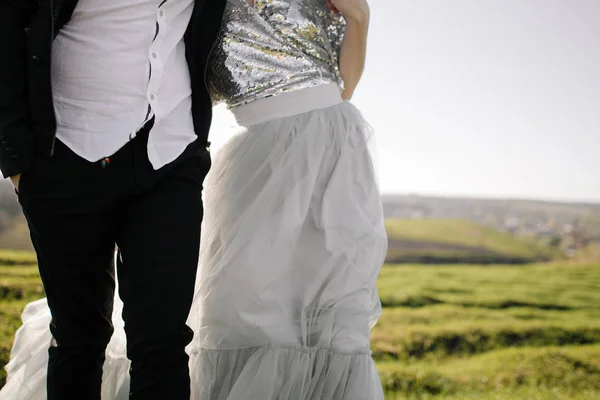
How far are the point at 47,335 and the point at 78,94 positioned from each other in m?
1.02

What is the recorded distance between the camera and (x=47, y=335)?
6.51 feet

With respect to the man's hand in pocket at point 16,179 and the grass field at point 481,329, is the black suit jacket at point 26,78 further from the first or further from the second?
the grass field at point 481,329

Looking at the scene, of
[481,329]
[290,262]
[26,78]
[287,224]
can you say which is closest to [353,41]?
[287,224]

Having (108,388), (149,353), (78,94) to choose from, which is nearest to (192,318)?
(108,388)

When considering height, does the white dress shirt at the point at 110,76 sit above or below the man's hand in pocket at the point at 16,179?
above

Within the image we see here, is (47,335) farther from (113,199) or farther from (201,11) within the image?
(201,11)

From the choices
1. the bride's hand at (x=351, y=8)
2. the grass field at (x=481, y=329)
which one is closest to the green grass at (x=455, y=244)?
the grass field at (x=481, y=329)

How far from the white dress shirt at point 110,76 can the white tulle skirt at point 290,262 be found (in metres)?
0.38

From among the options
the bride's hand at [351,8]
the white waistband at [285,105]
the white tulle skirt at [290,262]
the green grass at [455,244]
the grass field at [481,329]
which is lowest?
the grass field at [481,329]

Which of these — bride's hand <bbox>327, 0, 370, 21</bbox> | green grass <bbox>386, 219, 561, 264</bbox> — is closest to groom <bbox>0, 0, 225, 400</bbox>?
bride's hand <bbox>327, 0, 370, 21</bbox>

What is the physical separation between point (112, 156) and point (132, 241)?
22 cm

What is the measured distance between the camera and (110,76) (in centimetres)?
138

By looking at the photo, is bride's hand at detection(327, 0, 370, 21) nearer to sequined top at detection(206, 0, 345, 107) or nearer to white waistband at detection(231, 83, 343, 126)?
sequined top at detection(206, 0, 345, 107)

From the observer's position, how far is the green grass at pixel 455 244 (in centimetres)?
469
